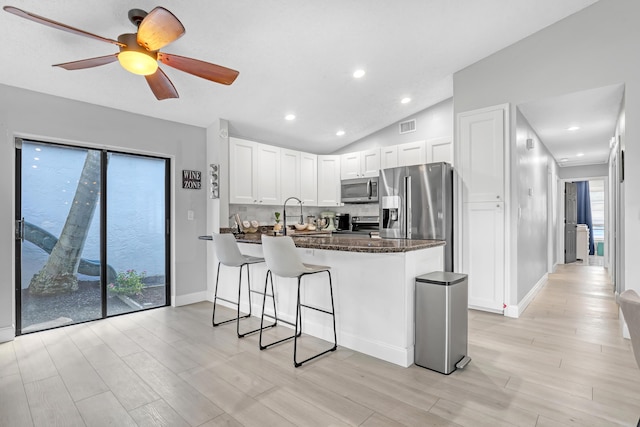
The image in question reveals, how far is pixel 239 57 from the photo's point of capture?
3283 mm

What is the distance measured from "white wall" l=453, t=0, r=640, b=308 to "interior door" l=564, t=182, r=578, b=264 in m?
5.83

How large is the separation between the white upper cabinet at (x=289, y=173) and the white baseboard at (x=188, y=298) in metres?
1.93

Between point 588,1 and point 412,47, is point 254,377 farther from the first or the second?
point 588,1

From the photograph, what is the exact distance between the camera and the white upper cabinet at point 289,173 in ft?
17.9

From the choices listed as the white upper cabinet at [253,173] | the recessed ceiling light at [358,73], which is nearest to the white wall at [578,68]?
the recessed ceiling light at [358,73]

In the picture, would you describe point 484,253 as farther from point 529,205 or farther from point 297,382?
point 297,382

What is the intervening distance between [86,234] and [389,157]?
4390 millimetres

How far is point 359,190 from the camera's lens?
5.96m

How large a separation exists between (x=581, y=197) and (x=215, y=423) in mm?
11349

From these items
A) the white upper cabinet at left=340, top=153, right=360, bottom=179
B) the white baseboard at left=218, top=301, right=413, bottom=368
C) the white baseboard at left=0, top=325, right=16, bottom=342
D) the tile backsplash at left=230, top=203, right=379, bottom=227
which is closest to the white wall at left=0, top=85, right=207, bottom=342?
the white baseboard at left=0, top=325, right=16, bottom=342

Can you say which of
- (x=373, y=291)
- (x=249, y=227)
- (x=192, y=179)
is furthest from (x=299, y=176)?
(x=373, y=291)

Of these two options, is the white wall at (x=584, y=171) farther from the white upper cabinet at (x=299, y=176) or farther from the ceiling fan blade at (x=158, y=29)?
the ceiling fan blade at (x=158, y=29)

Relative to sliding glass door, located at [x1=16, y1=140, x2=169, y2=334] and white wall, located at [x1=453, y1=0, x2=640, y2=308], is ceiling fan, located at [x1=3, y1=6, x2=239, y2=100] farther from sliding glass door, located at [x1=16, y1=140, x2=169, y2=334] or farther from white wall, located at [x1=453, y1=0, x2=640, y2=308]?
white wall, located at [x1=453, y1=0, x2=640, y2=308]

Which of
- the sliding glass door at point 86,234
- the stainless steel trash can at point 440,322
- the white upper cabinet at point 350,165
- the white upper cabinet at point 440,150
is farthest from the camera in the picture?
the white upper cabinet at point 350,165
